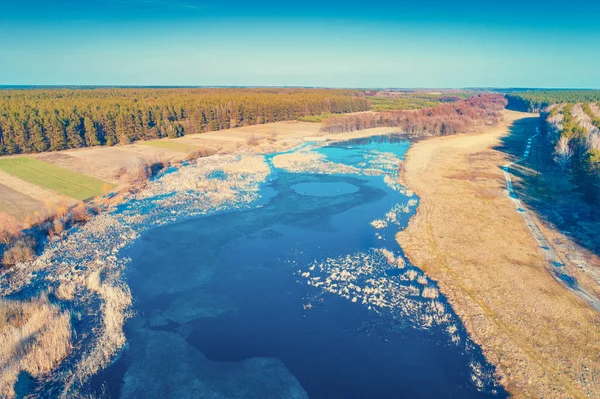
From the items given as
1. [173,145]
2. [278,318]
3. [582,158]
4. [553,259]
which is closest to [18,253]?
[278,318]

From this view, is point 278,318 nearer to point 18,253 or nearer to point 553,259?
point 18,253

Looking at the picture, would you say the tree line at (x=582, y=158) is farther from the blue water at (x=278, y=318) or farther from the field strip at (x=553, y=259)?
the blue water at (x=278, y=318)

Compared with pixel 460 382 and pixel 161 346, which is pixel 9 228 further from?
pixel 460 382

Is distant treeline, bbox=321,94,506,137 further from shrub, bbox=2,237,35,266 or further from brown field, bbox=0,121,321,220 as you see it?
shrub, bbox=2,237,35,266

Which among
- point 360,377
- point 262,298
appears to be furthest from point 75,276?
point 360,377

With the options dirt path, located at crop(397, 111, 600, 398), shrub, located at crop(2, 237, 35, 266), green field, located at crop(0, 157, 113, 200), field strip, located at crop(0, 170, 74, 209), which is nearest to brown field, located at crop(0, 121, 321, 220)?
field strip, located at crop(0, 170, 74, 209)

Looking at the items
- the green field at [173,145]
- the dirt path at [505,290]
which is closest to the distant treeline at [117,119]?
the green field at [173,145]
